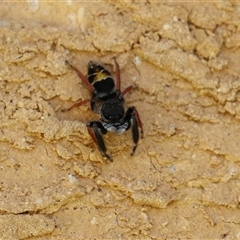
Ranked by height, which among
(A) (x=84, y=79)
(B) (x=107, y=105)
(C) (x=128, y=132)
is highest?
(A) (x=84, y=79)

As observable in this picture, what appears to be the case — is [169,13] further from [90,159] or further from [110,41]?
[90,159]


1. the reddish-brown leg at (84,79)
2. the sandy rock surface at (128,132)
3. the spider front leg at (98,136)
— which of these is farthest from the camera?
the reddish-brown leg at (84,79)

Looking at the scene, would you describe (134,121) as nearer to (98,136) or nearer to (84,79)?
(98,136)

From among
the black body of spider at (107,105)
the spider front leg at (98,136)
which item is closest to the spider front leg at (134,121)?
the black body of spider at (107,105)

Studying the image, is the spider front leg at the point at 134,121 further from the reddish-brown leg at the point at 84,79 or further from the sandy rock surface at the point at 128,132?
the reddish-brown leg at the point at 84,79

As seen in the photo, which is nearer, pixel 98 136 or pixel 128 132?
pixel 98 136

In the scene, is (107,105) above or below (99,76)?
below

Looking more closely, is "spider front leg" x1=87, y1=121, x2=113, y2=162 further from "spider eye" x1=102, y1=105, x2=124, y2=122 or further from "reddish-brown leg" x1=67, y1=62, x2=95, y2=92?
"reddish-brown leg" x1=67, y1=62, x2=95, y2=92

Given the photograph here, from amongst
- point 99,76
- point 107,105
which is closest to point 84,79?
point 99,76
